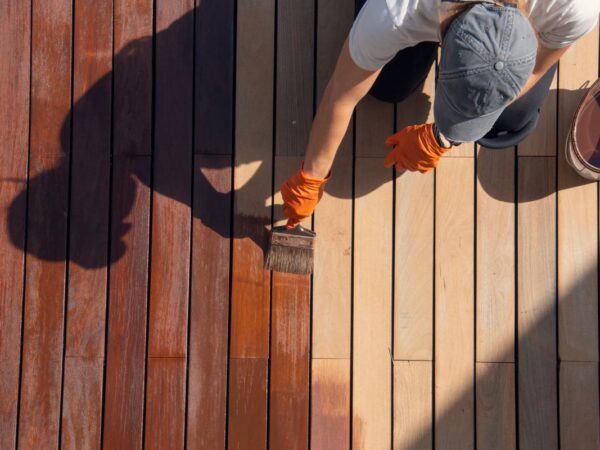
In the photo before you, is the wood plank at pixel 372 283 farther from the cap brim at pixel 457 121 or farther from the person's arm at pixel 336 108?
the cap brim at pixel 457 121

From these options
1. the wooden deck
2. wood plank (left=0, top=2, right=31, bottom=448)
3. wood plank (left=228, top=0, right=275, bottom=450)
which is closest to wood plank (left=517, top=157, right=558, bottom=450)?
the wooden deck

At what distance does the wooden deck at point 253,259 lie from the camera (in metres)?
2.02

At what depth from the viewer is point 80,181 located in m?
2.06

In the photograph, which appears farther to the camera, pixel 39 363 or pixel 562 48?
pixel 39 363

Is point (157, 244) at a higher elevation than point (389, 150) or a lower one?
lower

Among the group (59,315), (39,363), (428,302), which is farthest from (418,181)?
(39,363)

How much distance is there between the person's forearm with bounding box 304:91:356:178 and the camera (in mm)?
1668

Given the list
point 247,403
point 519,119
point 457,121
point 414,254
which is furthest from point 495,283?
point 247,403

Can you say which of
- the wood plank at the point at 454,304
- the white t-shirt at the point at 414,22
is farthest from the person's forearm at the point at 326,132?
the wood plank at the point at 454,304

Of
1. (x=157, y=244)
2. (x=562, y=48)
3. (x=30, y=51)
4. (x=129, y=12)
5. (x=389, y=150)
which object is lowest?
(x=157, y=244)

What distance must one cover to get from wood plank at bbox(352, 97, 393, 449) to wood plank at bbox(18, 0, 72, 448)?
42.2 inches

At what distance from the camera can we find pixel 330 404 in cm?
Answer: 202

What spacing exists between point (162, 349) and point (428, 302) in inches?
38.3

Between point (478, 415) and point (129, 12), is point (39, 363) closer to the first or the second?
point (129, 12)
